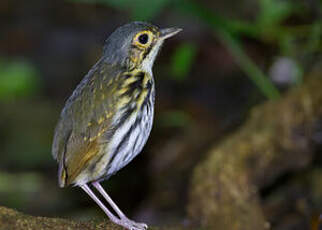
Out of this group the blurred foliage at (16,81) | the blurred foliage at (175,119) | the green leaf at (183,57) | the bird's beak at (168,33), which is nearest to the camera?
the bird's beak at (168,33)

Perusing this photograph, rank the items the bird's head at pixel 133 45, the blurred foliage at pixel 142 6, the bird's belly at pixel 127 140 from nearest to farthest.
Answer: the bird's belly at pixel 127 140 < the bird's head at pixel 133 45 < the blurred foliage at pixel 142 6

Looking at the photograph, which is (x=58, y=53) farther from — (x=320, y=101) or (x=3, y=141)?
(x=320, y=101)

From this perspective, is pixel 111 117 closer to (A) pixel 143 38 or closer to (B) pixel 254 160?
(A) pixel 143 38

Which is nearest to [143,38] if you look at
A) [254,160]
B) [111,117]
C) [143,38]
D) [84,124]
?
[143,38]

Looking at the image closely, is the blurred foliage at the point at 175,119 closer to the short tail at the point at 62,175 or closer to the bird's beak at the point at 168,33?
the bird's beak at the point at 168,33

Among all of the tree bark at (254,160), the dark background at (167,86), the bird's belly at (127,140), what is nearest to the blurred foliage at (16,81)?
the dark background at (167,86)

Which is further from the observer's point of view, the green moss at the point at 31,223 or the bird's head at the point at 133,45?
the bird's head at the point at 133,45

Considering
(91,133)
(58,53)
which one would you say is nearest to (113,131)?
(91,133)
